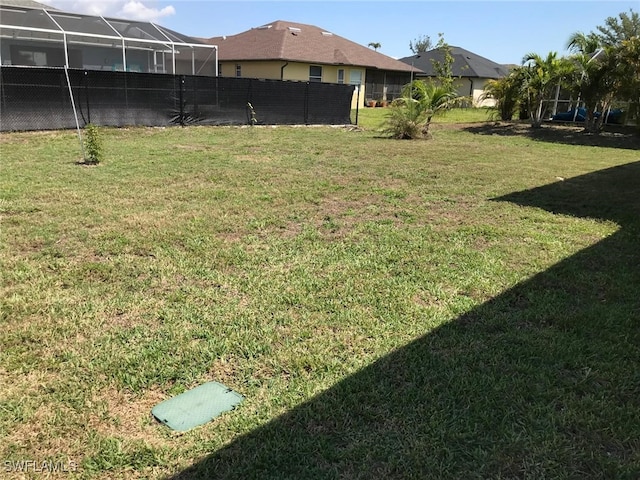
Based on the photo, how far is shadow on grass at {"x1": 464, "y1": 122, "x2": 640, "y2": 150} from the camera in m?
14.3

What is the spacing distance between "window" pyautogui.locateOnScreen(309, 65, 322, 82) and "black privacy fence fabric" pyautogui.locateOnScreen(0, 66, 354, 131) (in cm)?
1195

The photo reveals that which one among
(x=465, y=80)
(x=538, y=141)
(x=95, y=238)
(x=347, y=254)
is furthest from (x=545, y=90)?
(x=465, y=80)

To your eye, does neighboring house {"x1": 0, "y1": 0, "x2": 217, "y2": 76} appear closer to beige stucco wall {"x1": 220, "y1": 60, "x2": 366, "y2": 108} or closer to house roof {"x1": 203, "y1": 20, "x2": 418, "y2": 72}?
beige stucco wall {"x1": 220, "y1": 60, "x2": 366, "y2": 108}

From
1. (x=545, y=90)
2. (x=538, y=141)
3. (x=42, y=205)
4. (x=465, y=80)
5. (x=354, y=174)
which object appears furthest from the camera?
(x=465, y=80)

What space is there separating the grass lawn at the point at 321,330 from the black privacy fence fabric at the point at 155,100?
5.97m

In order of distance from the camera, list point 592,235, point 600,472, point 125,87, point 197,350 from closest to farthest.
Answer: point 600,472 < point 197,350 < point 592,235 < point 125,87

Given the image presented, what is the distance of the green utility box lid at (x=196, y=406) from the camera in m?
2.18

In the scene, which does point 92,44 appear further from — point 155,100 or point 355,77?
point 355,77

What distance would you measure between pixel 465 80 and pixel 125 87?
2994cm

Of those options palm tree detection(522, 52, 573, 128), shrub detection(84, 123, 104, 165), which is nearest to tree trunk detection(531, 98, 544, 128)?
palm tree detection(522, 52, 573, 128)

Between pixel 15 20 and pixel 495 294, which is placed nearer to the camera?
pixel 495 294

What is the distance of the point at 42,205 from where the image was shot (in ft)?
17.9

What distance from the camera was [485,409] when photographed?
2.27 m

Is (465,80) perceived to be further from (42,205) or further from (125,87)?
(42,205)
